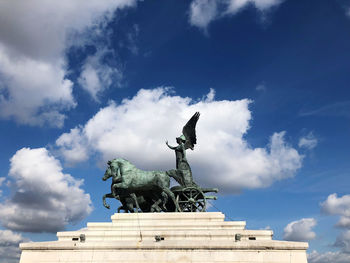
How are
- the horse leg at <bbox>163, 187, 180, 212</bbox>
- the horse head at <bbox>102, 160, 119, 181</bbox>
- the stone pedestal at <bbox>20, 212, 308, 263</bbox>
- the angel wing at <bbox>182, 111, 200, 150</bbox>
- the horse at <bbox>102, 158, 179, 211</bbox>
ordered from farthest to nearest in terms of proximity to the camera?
the angel wing at <bbox>182, 111, 200, 150</bbox>, the horse head at <bbox>102, 160, 119, 181</bbox>, the horse at <bbox>102, 158, 179, 211</bbox>, the horse leg at <bbox>163, 187, 180, 212</bbox>, the stone pedestal at <bbox>20, 212, 308, 263</bbox>

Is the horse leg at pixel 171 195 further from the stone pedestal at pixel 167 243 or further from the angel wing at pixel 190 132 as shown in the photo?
the angel wing at pixel 190 132

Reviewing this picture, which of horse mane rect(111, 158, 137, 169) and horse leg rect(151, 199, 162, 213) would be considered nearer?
horse leg rect(151, 199, 162, 213)

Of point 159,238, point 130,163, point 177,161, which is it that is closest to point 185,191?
point 177,161

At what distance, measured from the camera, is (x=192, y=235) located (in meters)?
17.1

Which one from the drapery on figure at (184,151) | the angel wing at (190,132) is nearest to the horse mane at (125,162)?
the drapery on figure at (184,151)

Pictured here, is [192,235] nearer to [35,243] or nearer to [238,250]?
[238,250]

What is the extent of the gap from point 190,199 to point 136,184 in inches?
136

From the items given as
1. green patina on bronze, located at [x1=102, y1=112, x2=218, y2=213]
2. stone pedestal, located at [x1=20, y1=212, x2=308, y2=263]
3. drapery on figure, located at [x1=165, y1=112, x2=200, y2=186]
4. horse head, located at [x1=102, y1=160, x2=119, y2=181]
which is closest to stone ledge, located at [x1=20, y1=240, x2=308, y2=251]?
stone pedestal, located at [x1=20, y1=212, x2=308, y2=263]

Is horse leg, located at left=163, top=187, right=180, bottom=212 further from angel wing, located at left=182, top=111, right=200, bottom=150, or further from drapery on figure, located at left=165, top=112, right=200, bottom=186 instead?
angel wing, located at left=182, top=111, right=200, bottom=150

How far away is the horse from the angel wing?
3636 millimetres

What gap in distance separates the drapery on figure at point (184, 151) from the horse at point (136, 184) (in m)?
0.83

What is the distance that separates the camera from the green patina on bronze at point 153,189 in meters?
20.7

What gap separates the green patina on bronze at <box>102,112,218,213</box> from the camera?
20.7 m

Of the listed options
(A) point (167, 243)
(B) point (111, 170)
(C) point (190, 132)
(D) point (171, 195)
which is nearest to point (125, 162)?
(B) point (111, 170)
